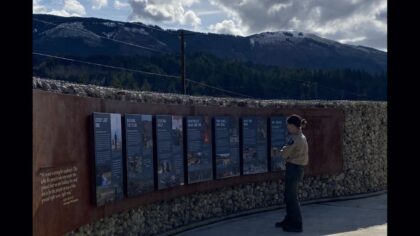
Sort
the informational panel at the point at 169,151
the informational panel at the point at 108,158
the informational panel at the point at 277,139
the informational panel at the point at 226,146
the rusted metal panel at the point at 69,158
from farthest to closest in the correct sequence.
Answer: the informational panel at the point at 277,139 → the informational panel at the point at 226,146 → the informational panel at the point at 169,151 → the informational panel at the point at 108,158 → the rusted metal panel at the point at 69,158

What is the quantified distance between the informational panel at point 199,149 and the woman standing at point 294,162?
4.63 feet

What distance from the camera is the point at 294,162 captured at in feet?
29.6

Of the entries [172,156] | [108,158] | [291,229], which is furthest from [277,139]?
[108,158]

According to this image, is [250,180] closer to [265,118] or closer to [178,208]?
[265,118]

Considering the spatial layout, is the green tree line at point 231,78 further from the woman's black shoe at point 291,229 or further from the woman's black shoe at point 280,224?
the woman's black shoe at point 291,229

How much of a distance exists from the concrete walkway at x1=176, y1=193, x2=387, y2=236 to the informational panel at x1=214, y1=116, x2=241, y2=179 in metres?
0.88

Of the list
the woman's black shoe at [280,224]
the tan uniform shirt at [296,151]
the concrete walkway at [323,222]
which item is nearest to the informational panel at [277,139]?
the concrete walkway at [323,222]

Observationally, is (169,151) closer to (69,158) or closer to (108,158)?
(108,158)

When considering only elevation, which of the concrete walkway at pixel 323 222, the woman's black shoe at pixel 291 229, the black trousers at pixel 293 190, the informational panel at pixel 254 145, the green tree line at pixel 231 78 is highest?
the green tree line at pixel 231 78

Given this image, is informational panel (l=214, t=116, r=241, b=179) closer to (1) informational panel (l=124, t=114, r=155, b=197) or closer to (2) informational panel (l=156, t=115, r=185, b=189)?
(2) informational panel (l=156, t=115, r=185, b=189)

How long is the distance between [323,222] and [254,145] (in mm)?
1947

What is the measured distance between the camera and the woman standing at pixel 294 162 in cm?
895

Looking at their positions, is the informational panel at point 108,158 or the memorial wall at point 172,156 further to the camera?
the informational panel at point 108,158
